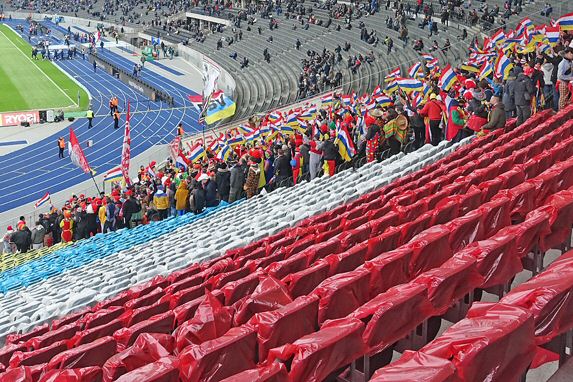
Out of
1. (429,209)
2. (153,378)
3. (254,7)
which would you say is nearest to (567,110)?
(429,209)

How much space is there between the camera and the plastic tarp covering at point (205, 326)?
5.13m

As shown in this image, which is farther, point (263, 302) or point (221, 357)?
point (263, 302)

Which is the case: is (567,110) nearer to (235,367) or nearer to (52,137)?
(235,367)

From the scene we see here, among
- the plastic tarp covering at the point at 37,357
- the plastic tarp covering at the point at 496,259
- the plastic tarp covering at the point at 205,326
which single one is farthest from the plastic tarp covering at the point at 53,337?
the plastic tarp covering at the point at 496,259

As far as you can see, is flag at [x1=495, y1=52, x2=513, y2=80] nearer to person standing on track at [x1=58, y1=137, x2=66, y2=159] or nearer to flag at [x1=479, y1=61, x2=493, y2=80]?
flag at [x1=479, y1=61, x2=493, y2=80]

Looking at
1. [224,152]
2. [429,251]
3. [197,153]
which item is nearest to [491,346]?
[429,251]

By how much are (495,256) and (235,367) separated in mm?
1875

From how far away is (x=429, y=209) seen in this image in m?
7.48

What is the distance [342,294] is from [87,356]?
1.99 m

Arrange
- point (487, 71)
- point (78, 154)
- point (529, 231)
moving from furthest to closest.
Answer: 1. point (78, 154)
2. point (487, 71)
3. point (529, 231)

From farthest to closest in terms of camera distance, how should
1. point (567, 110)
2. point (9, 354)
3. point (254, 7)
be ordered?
point (254, 7), point (567, 110), point (9, 354)

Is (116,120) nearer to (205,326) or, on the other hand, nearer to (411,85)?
(411,85)

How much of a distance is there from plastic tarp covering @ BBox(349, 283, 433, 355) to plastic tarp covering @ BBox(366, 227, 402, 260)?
166 cm

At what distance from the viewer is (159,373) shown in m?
4.04
